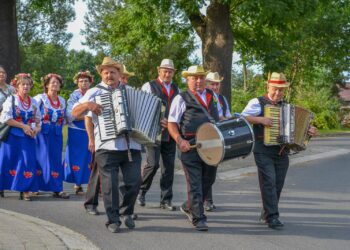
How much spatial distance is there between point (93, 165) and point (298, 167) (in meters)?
9.28

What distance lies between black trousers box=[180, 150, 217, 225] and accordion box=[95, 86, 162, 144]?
0.57m

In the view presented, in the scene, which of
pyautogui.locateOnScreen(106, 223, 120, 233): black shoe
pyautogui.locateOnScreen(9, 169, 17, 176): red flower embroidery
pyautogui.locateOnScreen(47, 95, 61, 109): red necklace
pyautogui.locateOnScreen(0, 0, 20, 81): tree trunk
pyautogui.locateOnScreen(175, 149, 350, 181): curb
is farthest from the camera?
pyautogui.locateOnScreen(0, 0, 20, 81): tree trunk

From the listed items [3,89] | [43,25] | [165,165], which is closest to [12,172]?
[3,89]

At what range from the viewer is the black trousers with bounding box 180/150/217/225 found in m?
8.27

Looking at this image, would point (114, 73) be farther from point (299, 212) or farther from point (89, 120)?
point (299, 212)

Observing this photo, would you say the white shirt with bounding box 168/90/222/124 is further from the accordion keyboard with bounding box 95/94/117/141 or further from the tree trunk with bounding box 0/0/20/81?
the tree trunk with bounding box 0/0/20/81

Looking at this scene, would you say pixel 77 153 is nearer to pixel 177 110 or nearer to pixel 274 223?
pixel 177 110

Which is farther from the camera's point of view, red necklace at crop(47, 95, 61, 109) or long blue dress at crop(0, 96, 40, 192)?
red necklace at crop(47, 95, 61, 109)

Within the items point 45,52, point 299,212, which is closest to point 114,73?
point 299,212

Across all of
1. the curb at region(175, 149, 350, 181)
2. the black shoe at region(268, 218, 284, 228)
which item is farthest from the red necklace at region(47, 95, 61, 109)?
the curb at region(175, 149, 350, 181)

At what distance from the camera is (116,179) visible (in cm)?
809

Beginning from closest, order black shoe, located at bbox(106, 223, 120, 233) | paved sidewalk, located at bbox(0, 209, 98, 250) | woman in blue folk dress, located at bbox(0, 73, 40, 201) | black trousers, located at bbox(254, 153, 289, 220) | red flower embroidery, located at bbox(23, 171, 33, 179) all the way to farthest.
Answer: paved sidewalk, located at bbox(0, 209, 98, 250) → black shoe, located at bbox(106, 223, 120, 233) → black trousers, located at bbox(254, 153, 289, 220) → woman in blue folk dress, located at bbox(0, 73, 40, 201) → red flower embroidery, located at bbox(23, 171, 33, 179)

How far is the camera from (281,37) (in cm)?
2164

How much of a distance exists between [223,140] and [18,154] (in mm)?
3847
